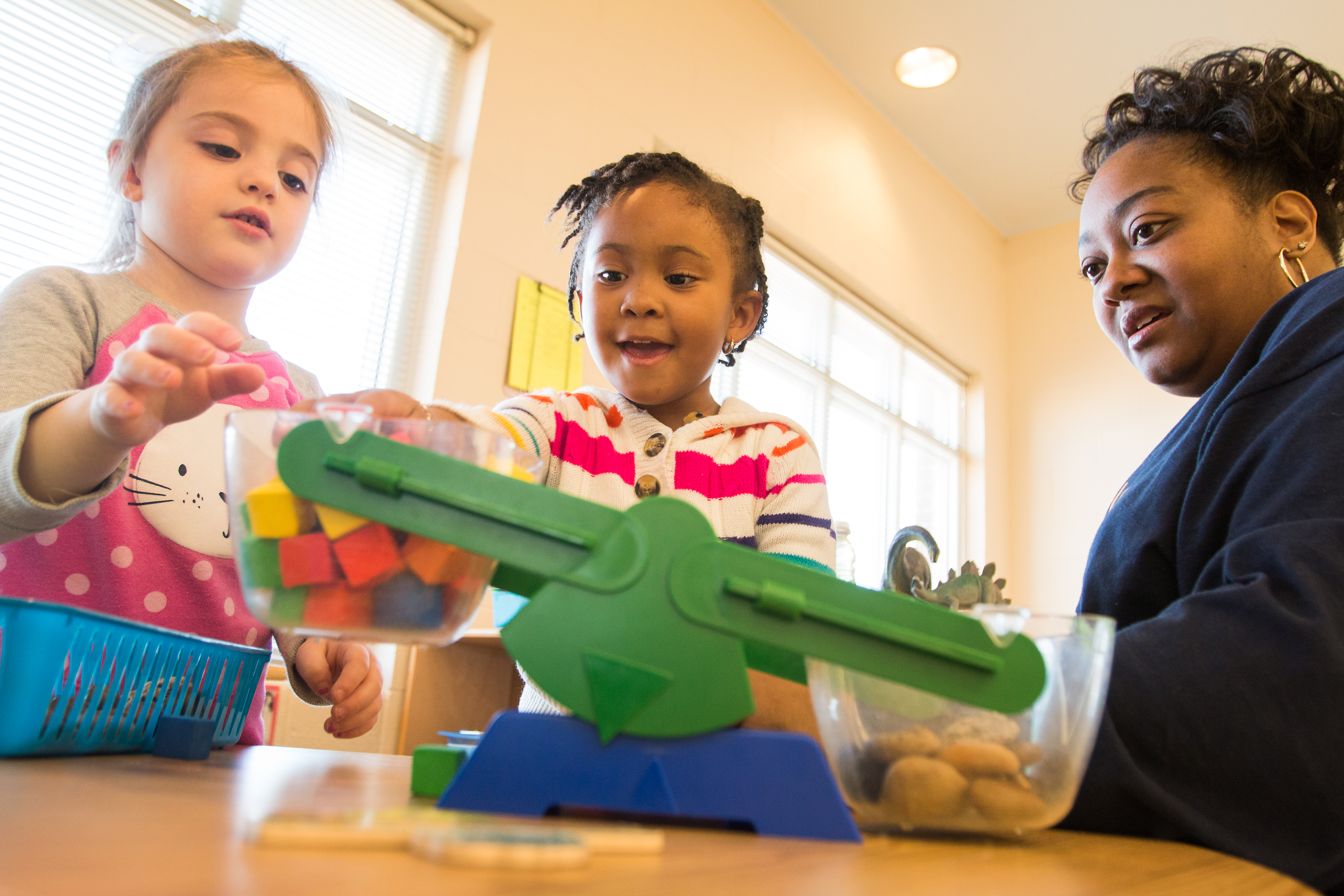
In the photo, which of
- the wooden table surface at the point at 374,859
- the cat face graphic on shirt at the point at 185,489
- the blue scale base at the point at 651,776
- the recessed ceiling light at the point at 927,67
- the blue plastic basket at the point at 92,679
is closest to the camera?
the wooden table surface at the point at 374,859

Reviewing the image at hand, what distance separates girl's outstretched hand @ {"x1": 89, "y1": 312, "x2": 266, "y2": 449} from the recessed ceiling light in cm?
361

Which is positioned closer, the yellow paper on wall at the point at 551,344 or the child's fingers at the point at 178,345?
the child's fingers at the point at 178,345

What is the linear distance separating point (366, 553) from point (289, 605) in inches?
1.8

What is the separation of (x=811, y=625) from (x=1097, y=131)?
101 centimetres

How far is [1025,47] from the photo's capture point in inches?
137

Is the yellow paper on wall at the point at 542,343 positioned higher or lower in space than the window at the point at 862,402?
lower

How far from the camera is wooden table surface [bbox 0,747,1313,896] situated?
238 millimetres

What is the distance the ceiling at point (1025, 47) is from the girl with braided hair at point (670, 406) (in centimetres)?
268

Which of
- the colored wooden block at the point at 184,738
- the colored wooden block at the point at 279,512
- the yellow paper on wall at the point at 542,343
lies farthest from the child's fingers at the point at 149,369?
the yellow paper on wall at the point at 542,343

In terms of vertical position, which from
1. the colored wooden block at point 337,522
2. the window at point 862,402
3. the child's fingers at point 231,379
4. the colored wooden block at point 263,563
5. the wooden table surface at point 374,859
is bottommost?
the wooden table surface at point 374,859

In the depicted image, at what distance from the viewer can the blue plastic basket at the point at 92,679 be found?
500 millimetres

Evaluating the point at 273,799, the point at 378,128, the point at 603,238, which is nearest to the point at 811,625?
the point at 273,799

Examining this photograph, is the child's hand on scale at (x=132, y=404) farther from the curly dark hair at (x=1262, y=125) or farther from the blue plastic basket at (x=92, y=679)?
the curly dark hair at (x=1262, y=125)

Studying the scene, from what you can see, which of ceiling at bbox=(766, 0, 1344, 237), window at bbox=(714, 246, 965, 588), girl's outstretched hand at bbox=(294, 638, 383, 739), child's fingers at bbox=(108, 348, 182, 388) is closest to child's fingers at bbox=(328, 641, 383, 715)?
girl's outstretched hand at bbox=(294, 638, 383, 739)
